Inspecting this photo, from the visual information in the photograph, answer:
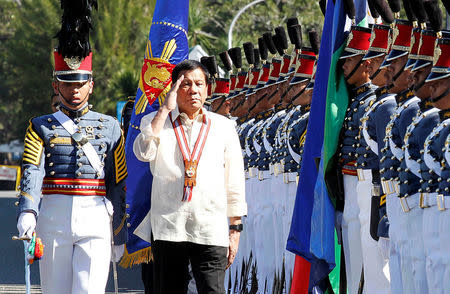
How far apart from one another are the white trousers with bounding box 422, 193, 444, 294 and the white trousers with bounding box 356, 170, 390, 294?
54.5 inches

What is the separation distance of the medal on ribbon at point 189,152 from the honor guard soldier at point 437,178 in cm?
131

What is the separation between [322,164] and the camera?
8.51m

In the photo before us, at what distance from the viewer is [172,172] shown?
271 inches

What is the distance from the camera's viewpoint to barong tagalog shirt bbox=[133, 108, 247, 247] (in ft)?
22.4

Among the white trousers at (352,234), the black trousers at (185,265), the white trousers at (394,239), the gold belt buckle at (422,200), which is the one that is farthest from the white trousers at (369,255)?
the black trousers at (185,265)

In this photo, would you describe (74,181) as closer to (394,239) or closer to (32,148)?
(32,148)

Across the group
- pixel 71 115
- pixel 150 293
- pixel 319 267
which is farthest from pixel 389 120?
pixel 150 293

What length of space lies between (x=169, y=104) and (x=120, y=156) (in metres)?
0.86

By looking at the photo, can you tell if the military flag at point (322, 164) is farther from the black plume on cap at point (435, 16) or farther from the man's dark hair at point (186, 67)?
the black plume on cap at point (435, 16)

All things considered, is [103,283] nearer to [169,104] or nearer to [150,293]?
[169,104]

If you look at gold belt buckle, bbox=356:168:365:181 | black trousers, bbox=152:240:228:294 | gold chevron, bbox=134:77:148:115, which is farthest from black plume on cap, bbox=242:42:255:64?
black trousers, bbox=152:240:228:294

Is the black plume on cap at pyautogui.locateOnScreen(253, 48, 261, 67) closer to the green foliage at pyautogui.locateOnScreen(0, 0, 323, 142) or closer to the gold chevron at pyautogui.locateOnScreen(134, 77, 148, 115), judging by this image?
the gold chevron at pyautogui.locateOnScreen(134, 77, 148, 115)

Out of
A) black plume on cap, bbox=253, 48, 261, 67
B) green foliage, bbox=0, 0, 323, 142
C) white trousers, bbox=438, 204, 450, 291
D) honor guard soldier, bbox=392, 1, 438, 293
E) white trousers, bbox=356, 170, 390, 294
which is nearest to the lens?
white trousers, bbox=438, 204, 450, 291

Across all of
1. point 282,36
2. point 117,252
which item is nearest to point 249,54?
point 282,36
